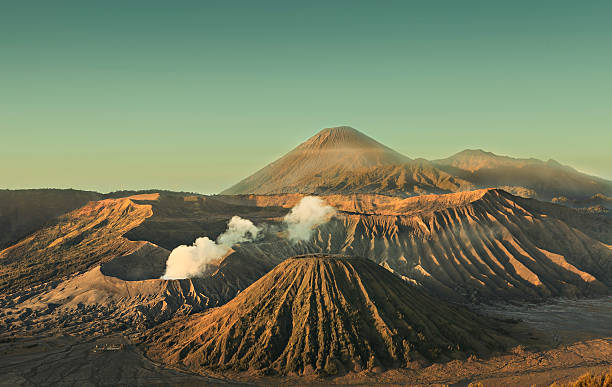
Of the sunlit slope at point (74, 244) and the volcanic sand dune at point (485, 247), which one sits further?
the sunlit slope at point (74, 244)

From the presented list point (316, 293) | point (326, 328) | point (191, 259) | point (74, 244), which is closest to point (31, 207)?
point (74, 244)

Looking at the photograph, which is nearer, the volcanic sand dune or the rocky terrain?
the rocky terrain

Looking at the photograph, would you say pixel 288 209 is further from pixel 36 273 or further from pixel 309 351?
pixel 309 351

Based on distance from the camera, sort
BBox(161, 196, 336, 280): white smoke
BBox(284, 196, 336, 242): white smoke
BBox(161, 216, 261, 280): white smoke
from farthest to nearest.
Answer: BBox(284, 196, 336, 242): white smoke, BBox(161, 196, 336, 280): white smoke, BBox(161, 216, 261, 280): white smoke

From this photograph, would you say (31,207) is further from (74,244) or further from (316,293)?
(316,293)

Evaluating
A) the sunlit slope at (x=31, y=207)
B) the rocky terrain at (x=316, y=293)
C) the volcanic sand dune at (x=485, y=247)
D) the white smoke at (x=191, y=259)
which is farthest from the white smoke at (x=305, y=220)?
the sunlit slope at (x=31, y=207)

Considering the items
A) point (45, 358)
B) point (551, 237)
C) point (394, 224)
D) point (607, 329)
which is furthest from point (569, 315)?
point (45, 358)

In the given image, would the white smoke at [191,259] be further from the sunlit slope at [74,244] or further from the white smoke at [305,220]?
the white smoke at [305,220]

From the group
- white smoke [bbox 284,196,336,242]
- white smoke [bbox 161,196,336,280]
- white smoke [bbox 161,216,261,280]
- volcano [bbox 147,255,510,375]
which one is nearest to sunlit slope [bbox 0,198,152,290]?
white smoke [bbox 161,216,261,280]

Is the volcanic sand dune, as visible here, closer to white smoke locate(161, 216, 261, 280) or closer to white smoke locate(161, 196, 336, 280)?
white smoke locate(161, 196, 336, 280)
